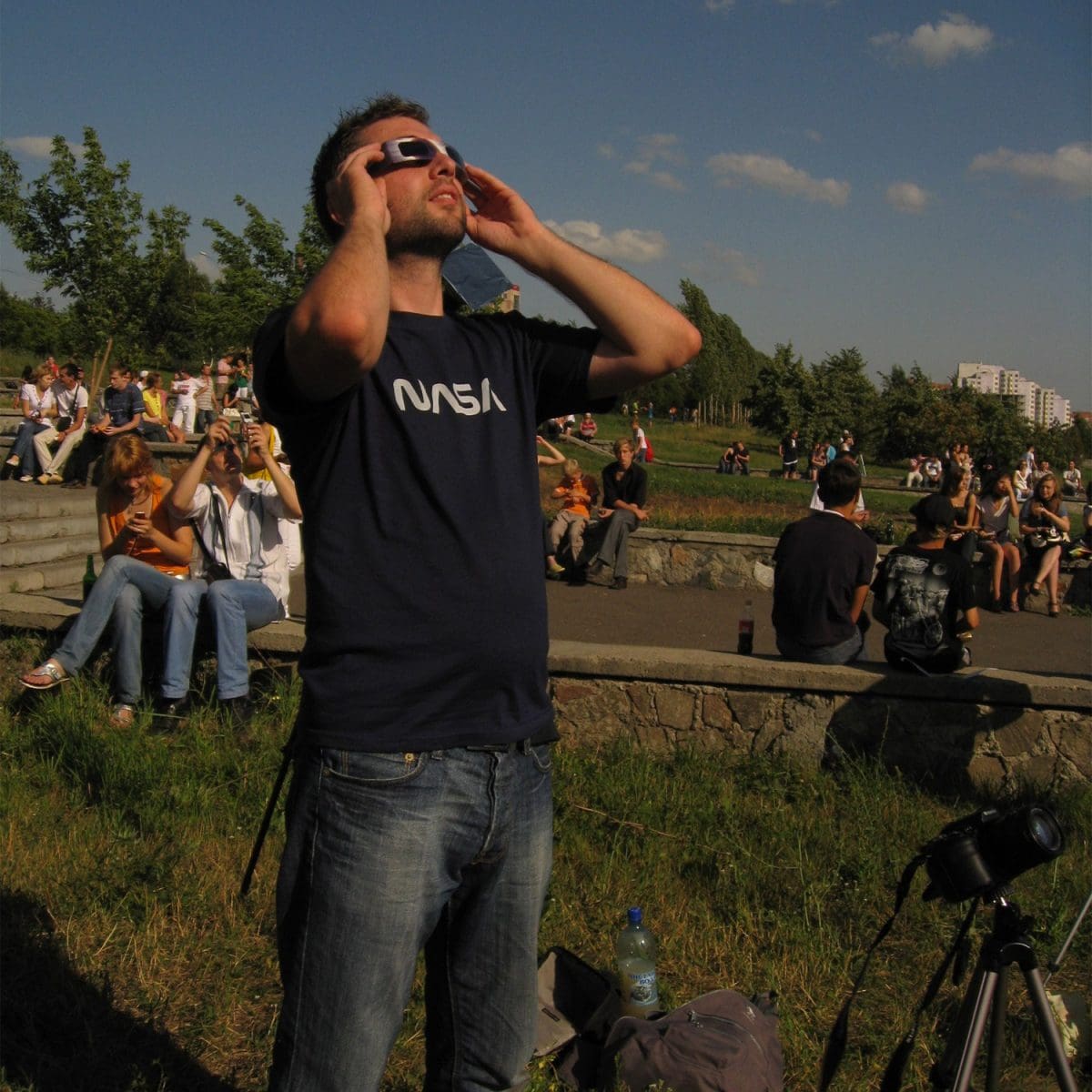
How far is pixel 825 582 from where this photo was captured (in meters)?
6.57

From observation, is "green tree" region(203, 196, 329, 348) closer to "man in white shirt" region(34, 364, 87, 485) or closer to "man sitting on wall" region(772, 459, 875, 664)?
"man in white shirt" region(34, 364, 87, 485)

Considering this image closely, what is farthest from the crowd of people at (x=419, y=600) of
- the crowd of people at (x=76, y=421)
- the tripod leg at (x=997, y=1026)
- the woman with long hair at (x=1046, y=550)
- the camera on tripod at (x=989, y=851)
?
the crowd of people at (x=76, y=421)

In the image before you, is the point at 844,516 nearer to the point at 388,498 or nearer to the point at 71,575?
the point at 388,498

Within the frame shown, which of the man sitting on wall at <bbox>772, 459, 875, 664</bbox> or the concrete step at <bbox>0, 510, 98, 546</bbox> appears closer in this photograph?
the man sitting on wall at <bbox>772, 459, 875, 664</bbox>

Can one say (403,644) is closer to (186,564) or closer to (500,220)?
(500,220)

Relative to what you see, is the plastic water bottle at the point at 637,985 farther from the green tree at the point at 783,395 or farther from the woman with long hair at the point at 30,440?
the green tree at the point at 783,395

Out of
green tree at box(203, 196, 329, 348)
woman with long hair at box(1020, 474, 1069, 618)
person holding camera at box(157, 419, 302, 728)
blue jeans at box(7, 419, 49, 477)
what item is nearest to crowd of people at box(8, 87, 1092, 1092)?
person holding camera at box(157, 419, 302, 728)

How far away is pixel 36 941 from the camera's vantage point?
151 inches

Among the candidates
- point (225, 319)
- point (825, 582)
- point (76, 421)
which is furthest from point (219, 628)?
point (225, 319)

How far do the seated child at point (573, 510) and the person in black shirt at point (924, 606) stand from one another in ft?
21.9

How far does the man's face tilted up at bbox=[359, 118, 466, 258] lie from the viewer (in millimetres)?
2170

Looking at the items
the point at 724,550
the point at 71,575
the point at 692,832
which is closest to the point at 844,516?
the point at 692,832

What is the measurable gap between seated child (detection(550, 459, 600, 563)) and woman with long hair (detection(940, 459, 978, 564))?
4111 millimetres

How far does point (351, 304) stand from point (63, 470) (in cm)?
1593
